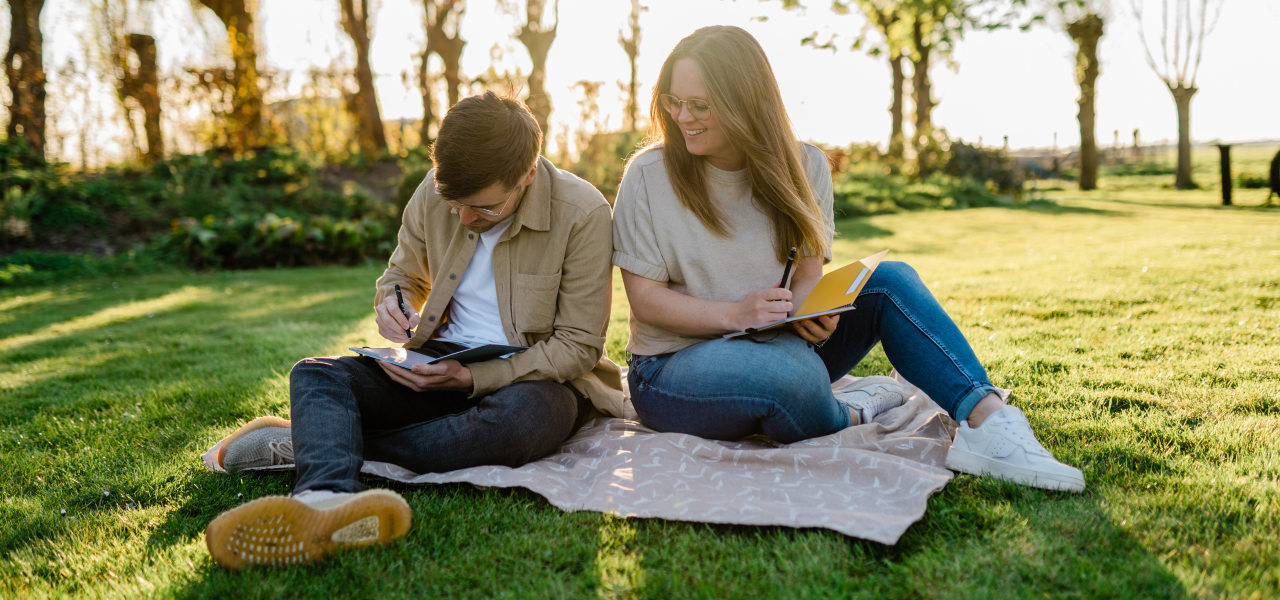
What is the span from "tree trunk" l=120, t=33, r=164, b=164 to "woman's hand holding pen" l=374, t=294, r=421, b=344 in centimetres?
1066

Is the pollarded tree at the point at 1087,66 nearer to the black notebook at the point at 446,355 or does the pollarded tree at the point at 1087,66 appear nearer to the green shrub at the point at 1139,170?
the green shrub at the point at 1139,170

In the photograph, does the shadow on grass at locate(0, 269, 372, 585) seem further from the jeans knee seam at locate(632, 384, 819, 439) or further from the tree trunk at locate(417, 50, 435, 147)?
the tree trunk at locate(417, 50, 435, 147)

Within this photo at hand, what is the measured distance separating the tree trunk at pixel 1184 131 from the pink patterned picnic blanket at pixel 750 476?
2101 cm

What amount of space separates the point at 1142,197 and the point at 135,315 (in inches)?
726

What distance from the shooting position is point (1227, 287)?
500 cm

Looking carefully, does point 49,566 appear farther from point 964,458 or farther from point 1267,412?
point 1267,412

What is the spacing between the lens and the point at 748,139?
91.9 inches

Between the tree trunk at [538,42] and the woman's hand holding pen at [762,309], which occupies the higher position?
the tree trunk at [538,42]

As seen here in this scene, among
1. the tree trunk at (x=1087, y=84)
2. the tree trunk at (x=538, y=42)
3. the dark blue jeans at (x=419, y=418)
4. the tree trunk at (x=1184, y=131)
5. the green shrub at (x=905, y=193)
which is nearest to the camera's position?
the dark blue jeans at (x=419, y=418)

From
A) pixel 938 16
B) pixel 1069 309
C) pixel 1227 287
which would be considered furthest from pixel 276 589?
pixel 938 16

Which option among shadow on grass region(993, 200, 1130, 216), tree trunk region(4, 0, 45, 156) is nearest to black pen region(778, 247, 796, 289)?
tree trunk region(4, 0, 45, 156)

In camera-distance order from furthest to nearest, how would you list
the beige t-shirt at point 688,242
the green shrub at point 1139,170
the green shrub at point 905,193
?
the green shrub at point 1139,170
the green shrub at point 905,193
the beige t-shirt at point 688,242

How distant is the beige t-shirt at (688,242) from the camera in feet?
8.02

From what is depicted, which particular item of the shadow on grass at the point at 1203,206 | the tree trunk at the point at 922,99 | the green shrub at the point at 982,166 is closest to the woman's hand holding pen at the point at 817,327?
the shadow on grass at the point at 1203,206
